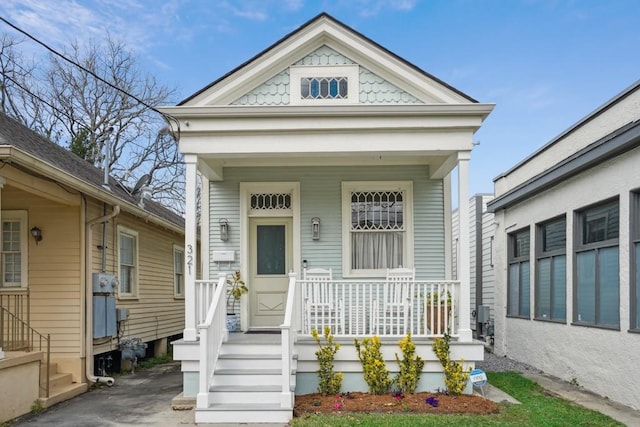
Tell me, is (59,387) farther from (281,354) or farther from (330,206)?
(330,206)

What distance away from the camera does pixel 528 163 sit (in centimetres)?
1037

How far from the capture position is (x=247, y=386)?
20.6 ft

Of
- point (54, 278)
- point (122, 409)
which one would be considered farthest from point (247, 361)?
point (54, 278)

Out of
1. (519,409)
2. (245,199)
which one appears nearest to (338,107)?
(245,199)

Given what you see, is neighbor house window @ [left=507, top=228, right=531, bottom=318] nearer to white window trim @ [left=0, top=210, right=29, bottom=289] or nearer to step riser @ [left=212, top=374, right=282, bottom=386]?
step riser @ [left=212, top=374, right=282, bottom=386]

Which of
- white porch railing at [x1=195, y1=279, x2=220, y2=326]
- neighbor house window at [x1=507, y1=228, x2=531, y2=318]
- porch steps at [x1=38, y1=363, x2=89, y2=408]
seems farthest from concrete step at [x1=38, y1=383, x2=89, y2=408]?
neighbor house window at [x1=507, y1=228, x2=531, y2=318]

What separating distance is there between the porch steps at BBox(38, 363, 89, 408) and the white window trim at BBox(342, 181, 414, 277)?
14.3 ft

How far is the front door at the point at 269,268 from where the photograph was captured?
8750 millimetres

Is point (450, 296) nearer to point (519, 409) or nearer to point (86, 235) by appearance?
point (519, 409)

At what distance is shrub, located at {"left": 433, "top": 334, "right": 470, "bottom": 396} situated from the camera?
6.63 meters

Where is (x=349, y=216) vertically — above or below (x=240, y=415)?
above

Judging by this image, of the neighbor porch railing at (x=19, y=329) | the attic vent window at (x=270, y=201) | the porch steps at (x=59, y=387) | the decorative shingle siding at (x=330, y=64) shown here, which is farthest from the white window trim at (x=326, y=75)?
the porch steps at (x=59, y=387)

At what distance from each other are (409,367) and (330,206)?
10.2 ft

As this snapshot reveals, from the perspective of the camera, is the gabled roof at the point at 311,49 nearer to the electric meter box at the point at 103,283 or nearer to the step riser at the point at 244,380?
the electric meter box at the point at 103,283
